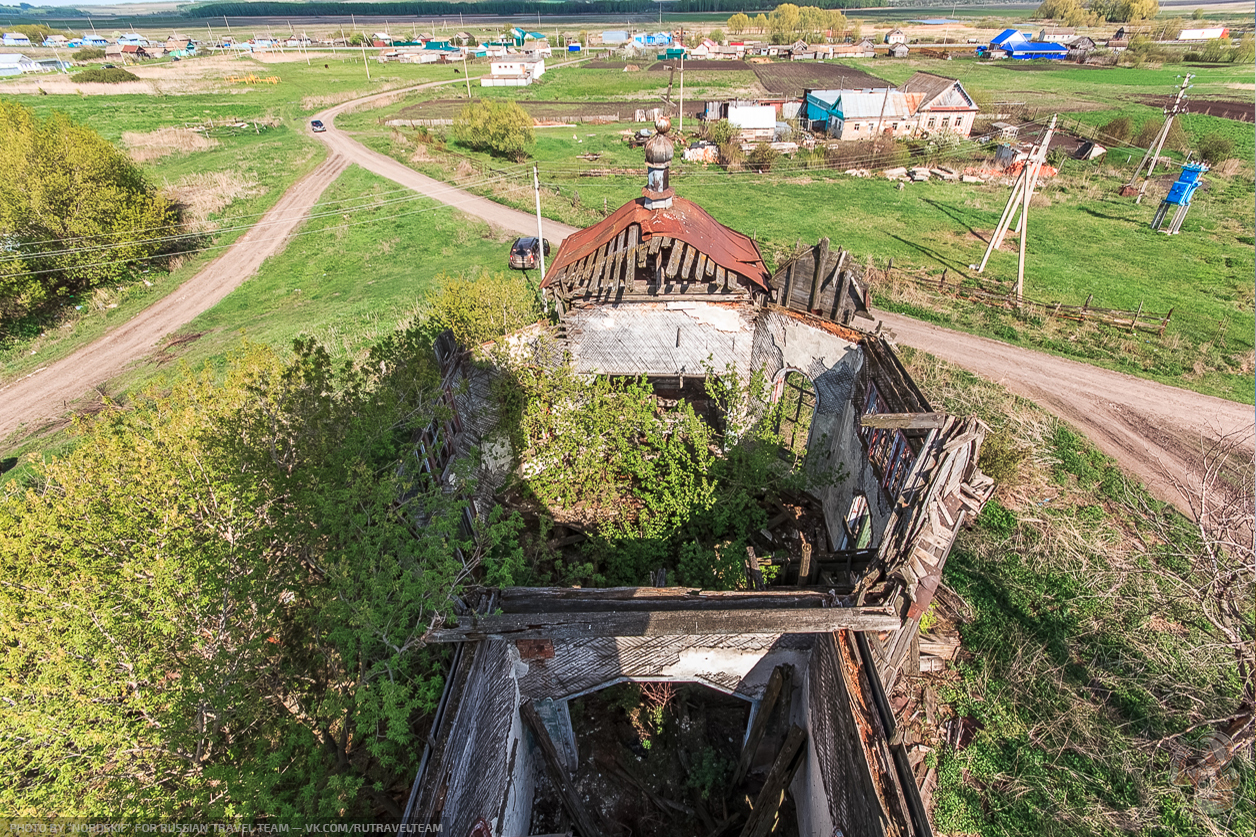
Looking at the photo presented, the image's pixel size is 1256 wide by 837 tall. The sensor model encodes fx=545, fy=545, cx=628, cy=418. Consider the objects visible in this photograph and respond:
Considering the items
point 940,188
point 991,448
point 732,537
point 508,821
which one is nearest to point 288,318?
point 732,537

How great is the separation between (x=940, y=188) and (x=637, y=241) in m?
35.4

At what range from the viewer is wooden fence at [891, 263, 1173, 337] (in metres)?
20.2

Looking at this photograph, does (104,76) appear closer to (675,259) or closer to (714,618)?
(675,259)

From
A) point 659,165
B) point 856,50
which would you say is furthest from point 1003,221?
point 856,50

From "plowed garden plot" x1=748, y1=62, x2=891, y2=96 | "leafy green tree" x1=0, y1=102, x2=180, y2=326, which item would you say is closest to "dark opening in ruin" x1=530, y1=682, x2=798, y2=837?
"leafy green tree" x1=0, y1=102, x2=180, y2=326

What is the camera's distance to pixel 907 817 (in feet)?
16.0

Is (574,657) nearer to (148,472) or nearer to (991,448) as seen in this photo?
(148,472)

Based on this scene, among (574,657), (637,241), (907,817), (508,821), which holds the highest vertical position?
(637,241)

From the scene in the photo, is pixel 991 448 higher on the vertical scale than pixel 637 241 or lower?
lower

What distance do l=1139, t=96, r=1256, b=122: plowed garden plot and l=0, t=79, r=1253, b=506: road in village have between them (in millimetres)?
52106

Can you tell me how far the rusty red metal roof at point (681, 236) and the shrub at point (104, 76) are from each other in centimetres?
10404

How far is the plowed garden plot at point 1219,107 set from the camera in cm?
4903

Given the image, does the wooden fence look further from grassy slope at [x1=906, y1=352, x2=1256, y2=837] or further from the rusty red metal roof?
the rusty red metal roof

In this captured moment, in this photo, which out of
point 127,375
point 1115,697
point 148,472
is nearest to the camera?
point 148,472
